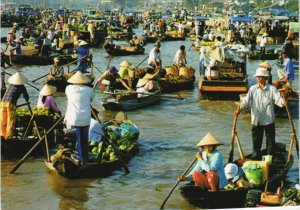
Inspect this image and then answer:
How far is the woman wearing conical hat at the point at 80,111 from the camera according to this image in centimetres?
654

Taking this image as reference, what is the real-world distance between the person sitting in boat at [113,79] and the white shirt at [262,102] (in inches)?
138

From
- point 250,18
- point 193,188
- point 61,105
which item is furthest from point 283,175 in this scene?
point 250,18

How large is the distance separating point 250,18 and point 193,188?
25.5 metres

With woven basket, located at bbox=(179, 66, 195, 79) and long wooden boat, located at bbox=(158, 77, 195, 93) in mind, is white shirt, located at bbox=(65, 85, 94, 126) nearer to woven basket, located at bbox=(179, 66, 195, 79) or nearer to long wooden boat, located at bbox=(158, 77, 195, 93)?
long wooden boat, located at bbox=(158, 77, 195, 93)

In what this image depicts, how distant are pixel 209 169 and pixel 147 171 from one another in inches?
75.8

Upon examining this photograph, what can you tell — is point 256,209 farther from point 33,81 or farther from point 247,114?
point 33,81

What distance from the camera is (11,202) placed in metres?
6.14

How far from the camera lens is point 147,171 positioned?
7.35 m

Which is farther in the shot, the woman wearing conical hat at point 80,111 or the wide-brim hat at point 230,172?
the woman wearing conical hat at point 80,111

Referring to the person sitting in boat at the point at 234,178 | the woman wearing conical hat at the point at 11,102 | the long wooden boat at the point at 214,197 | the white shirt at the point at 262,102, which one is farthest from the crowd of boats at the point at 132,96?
the white shirt at the point at 262,102

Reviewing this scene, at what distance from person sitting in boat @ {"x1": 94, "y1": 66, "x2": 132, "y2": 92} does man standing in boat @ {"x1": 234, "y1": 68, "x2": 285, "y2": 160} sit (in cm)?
350

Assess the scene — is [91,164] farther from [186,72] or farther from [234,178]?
[186,72]

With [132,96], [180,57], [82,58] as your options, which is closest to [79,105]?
[132,96]

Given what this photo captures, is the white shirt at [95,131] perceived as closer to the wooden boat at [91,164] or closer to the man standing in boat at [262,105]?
the wooden boat at [91,164]
